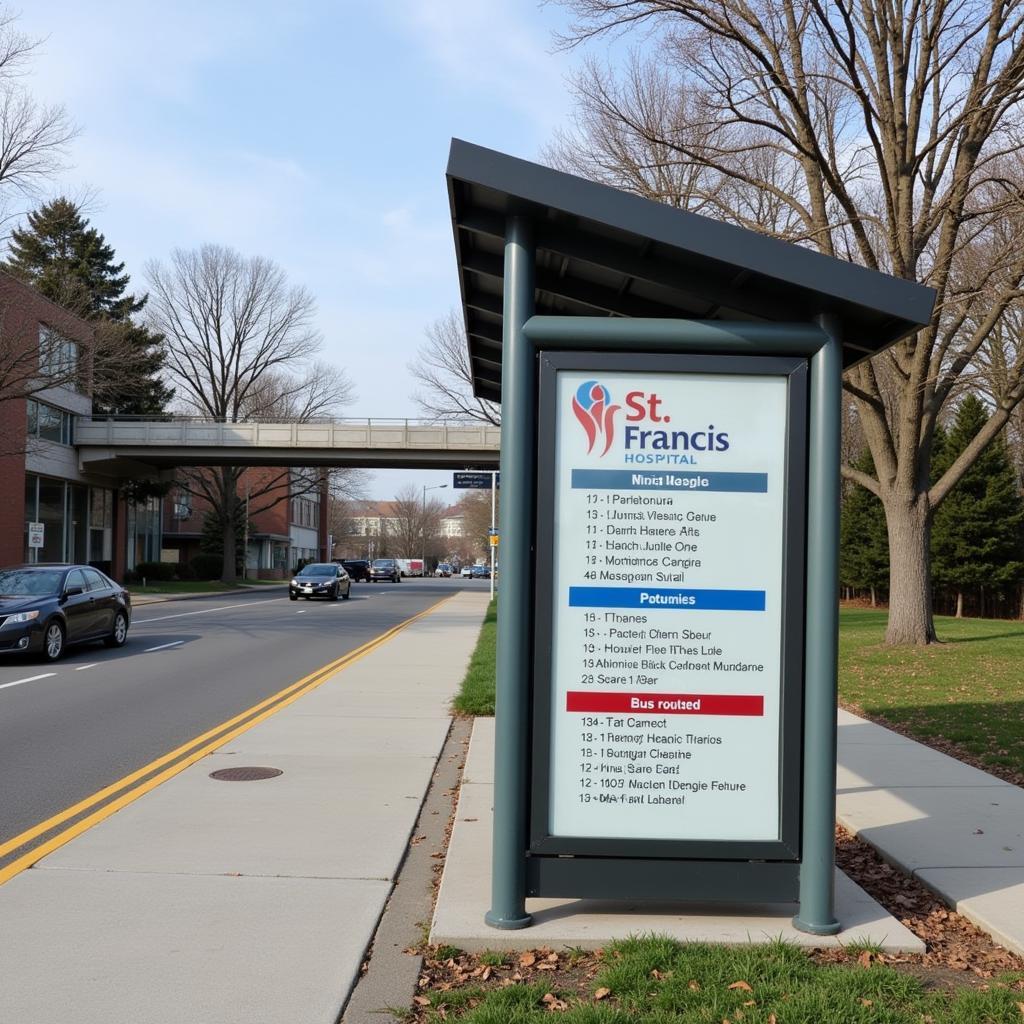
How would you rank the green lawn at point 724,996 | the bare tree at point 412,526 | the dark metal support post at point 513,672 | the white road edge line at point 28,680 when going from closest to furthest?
1. the green lawn at point 724,996
2. the dark metal support post at point 513,672
3. the white road edge line at point 28,680
4. the bare tree at point 412,526

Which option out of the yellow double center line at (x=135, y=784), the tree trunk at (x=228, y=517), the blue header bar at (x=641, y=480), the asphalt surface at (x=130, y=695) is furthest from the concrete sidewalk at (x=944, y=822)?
the tree trunk at (x=228, y=517)

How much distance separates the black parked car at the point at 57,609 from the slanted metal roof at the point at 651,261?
38.6 ft

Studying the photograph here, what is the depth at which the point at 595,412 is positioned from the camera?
482 centimetres

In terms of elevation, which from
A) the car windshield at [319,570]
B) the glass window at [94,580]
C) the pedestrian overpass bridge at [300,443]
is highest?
the pedestrian overpass bridge at [300,443]

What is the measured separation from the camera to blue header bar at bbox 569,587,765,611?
189 inches

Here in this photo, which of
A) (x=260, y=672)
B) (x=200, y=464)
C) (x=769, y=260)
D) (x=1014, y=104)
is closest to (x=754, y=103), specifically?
(x=1014, y=104)

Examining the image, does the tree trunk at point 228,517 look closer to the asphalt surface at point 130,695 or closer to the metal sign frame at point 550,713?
the asphalt surface at point 130,695

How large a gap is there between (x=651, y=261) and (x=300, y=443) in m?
46.4

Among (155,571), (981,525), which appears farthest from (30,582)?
(155,571)

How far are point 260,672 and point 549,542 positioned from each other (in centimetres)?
1117

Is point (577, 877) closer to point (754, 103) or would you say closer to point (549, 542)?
point (549, 542)

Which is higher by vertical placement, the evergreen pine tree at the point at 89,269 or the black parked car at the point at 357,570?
the evergreen pine tree at the point at 89,269

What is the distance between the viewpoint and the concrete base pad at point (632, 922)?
457cm

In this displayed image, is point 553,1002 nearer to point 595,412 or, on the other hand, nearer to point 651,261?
point 595,412
